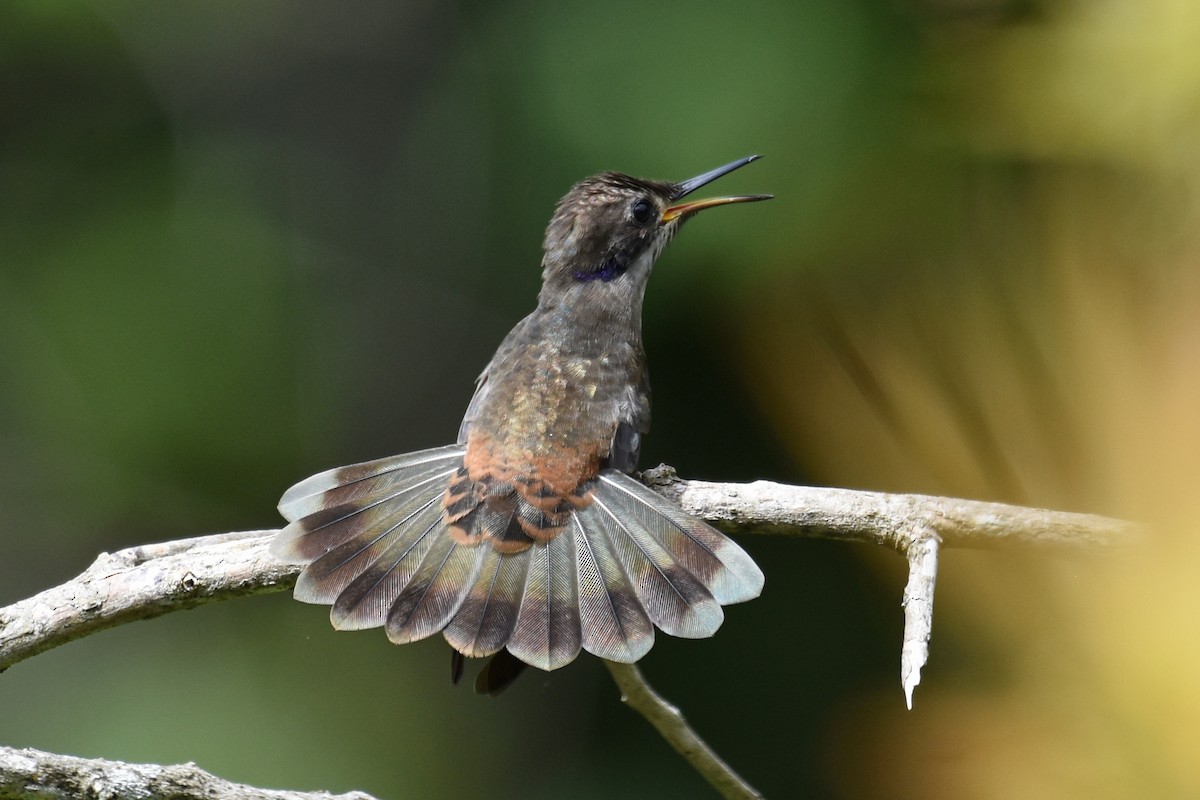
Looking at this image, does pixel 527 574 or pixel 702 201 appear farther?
pixel 702 201

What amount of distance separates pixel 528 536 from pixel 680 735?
531 millimetres

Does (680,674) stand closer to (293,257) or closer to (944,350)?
(293,257)

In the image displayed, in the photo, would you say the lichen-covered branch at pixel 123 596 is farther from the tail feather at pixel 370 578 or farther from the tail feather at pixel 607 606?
the tail feather at pixel 607 606

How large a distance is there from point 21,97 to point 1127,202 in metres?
6.04

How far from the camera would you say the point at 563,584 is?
2.67m

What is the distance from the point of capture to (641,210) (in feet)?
12.1

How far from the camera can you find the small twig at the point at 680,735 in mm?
2531

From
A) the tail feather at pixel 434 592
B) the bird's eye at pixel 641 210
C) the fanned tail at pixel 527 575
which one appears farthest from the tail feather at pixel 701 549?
the bird's eye at pixel 641 210

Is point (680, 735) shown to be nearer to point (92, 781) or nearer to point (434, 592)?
point (434, 592)

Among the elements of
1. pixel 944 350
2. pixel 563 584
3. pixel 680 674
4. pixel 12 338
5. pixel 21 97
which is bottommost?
pixel 680 674

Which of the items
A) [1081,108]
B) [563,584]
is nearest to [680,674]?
[563,584]

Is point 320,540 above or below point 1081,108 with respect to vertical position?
below

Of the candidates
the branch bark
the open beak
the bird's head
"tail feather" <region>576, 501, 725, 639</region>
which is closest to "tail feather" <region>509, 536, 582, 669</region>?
"tail feather" <region>576, 501, 725, 639</region>

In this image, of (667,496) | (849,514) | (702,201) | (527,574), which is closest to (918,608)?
(849,514)
